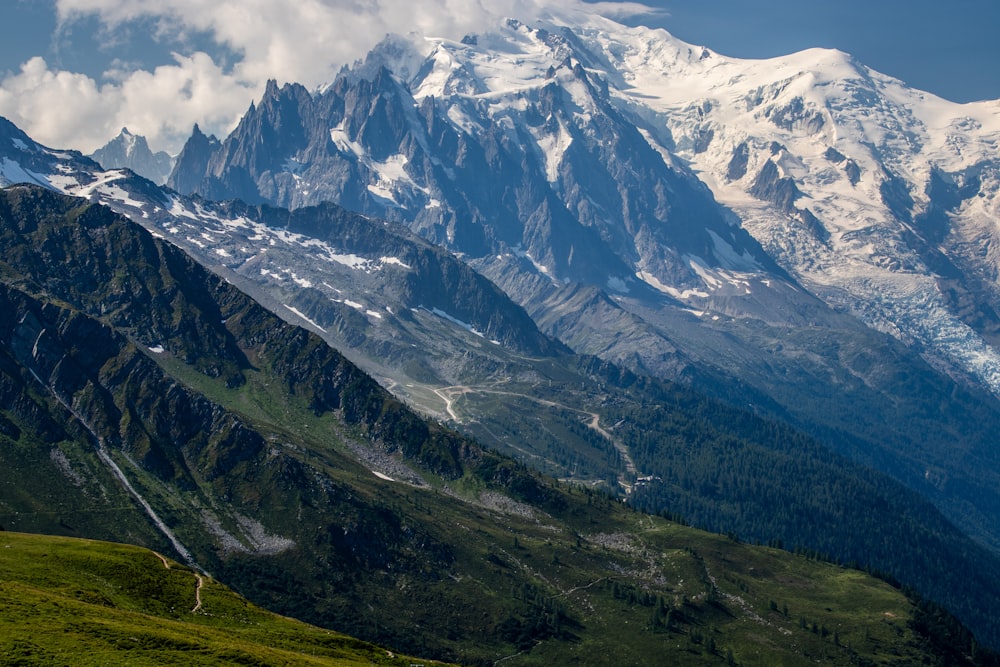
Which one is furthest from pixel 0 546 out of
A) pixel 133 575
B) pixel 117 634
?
pixel 117 634

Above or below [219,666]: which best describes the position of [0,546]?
below

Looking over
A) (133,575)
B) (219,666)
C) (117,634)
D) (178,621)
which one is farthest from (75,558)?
(219,666)

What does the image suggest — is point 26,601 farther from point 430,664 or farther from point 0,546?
point 430,664

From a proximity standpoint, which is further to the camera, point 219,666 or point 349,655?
point 349,655

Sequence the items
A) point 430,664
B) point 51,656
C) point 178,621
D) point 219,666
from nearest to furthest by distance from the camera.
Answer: point 51,656, point 219,666, point 178,621, point 430,664

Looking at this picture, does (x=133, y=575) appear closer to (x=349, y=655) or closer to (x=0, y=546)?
(x=0, y=546)

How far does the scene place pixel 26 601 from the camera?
150625 mm

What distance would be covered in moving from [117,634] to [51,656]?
46.4 feet

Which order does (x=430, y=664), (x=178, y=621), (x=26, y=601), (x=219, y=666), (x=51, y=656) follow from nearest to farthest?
(x=51, y=656) < (x=219, y=666) < (x=26, y=601) < (x=178, y=621) < (x=430, y=664)

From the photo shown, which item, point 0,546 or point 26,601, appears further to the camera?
point 0,546

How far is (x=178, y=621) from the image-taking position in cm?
17425

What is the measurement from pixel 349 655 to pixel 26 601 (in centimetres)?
5780

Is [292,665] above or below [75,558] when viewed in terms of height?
above

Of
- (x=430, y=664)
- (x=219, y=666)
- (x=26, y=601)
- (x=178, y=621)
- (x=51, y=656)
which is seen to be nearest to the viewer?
(x=51, y=656)
